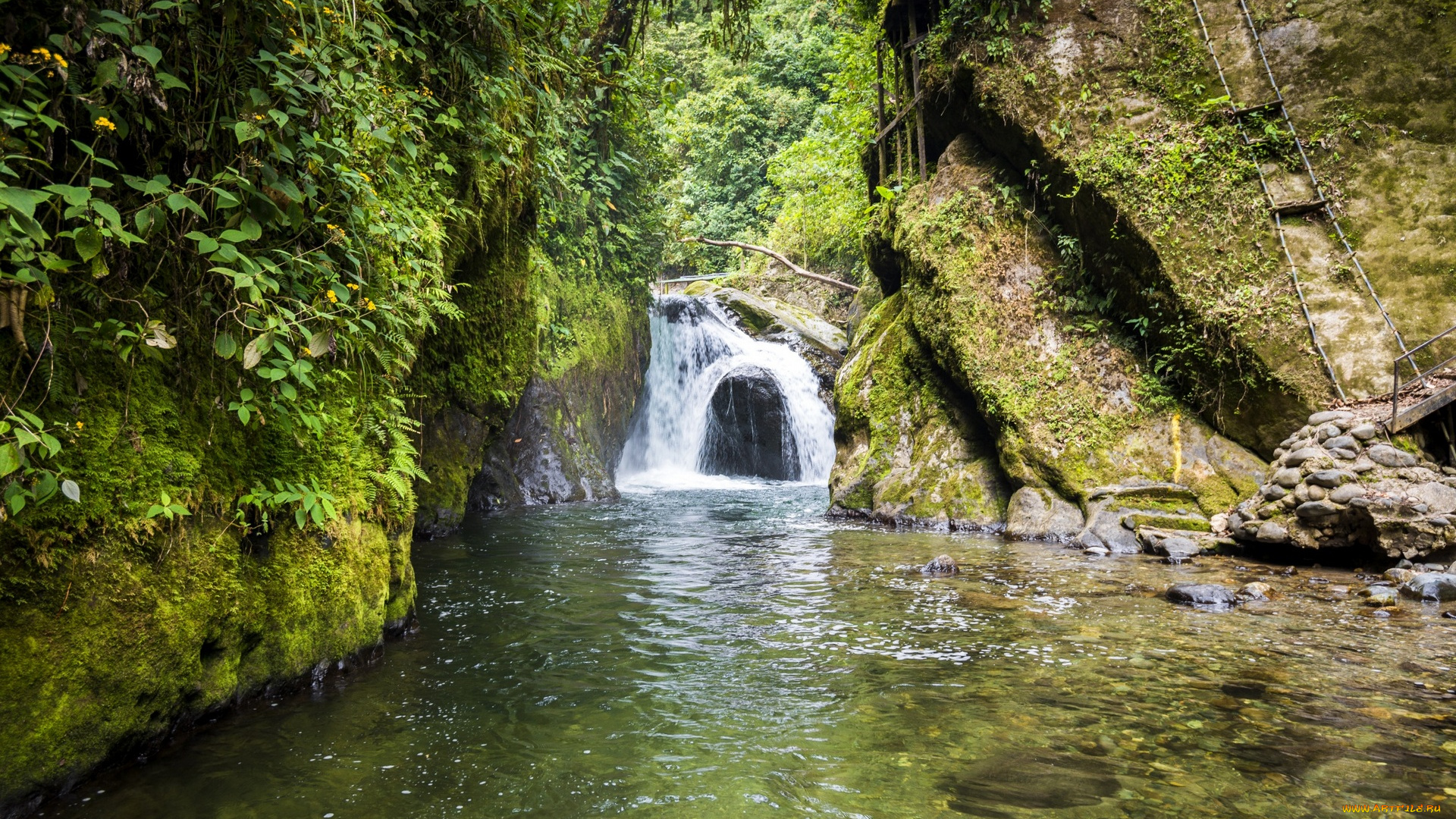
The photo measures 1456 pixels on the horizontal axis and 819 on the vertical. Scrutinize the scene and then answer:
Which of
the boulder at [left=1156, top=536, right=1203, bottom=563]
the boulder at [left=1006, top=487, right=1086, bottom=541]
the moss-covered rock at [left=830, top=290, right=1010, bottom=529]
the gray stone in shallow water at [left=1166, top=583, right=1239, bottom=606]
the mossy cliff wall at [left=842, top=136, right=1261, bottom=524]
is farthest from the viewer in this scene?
the moss-covered rock at [left=830, top=290, right=1010, bottom=529]

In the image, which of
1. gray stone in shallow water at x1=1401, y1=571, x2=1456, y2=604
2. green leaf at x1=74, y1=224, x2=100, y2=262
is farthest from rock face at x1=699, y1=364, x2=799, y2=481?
green leaf at x1=74, y1=224, x2=100, y2=262

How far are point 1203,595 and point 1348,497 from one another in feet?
7.22

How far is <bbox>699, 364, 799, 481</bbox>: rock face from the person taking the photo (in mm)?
18047

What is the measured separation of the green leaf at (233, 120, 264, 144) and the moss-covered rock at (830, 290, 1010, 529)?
906 centimetres

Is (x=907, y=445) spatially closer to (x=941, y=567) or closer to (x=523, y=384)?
(x=941, y=567)

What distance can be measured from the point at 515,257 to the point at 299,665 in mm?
5141

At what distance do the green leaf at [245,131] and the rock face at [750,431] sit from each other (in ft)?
50.5

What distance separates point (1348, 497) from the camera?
6652 millimetres

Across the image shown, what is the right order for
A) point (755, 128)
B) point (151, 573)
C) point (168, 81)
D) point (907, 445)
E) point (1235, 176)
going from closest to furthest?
point (168, 81) < point (151, 573) < point (1235, 176) < point (907, 445) < point (755, 128)

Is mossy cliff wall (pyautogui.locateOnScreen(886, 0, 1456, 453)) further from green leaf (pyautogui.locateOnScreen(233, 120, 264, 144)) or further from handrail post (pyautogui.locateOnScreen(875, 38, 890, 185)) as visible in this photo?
green leaf (pyautogui.locateOnScreen(233, 120, 264, 144))

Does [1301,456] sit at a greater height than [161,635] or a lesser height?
greater

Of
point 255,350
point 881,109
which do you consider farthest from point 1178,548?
point 881,109

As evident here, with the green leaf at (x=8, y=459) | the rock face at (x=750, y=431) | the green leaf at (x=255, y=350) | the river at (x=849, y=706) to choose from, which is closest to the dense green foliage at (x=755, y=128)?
the rock face at (x=750, y=431)

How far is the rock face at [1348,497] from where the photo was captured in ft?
20.8
